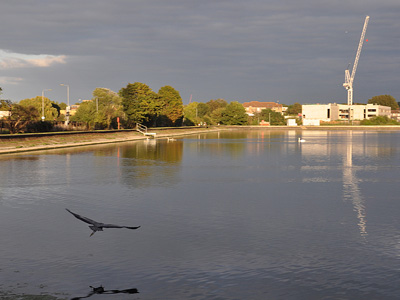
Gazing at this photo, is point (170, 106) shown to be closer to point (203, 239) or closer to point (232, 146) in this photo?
point (232, 146)

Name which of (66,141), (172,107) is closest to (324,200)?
(66,141)

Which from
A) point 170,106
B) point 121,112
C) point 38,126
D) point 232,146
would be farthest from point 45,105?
point 232,146

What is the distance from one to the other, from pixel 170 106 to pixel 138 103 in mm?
31129

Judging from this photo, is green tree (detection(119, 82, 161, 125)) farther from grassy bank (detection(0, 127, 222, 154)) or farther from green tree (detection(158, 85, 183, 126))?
grassy bank (detection(0, 127, 222, 154))

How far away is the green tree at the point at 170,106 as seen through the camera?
139500 millimetres

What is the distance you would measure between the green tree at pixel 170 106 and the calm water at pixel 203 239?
4513 inches

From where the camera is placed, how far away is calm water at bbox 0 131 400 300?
910cm

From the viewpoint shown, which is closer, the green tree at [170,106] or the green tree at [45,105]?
the green tree at [45,105]

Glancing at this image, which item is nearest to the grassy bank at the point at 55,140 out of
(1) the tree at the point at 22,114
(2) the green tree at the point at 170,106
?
(1) the tree at the point at 22,114

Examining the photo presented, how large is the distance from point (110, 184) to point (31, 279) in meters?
14.4

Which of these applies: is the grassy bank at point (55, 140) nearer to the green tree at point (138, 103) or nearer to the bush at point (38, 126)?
the bush at point (38, 126)

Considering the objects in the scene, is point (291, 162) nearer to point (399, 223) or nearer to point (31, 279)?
point (399, 223)

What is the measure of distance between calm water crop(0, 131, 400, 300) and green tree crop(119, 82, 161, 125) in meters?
86.4

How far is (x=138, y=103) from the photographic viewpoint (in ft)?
370
